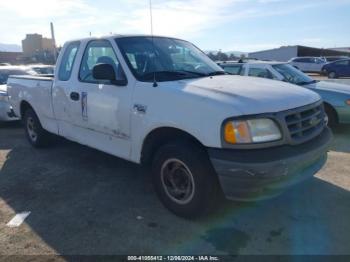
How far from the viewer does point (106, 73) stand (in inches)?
158

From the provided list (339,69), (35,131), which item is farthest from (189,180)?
(339,69)

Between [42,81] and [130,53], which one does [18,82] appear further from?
[130,53]

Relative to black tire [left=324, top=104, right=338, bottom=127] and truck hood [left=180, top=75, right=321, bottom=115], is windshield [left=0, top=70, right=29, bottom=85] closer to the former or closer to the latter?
truck hood [left=180, top=75, right=321, bottom=115]

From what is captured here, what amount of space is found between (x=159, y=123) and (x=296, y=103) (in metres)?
1.38

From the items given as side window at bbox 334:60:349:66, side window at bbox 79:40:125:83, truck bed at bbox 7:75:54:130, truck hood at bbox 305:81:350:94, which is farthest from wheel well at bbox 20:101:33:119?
side window at bbox 334:60:349:66

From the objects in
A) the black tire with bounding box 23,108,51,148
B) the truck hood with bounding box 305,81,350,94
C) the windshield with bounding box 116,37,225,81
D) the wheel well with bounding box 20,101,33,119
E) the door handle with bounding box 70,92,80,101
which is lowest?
the black tire with bounding box 23,108,51,148

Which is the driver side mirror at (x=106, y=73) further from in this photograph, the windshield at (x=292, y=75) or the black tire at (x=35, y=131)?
the windshield at (x=292, y=75)

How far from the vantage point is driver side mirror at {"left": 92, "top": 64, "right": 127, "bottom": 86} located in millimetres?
3975

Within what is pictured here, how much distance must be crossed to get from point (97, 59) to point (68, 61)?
30.2 inches

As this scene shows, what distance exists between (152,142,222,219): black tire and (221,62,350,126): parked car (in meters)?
4.52

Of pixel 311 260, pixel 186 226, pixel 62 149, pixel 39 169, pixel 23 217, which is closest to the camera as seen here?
pixel 311 260

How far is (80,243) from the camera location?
3.33 metres

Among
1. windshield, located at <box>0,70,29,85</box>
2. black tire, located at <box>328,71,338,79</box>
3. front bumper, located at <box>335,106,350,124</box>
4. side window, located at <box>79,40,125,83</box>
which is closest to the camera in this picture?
side window, located at <box>79,40,125,83</box>

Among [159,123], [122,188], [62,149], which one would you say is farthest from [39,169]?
[159,123]
